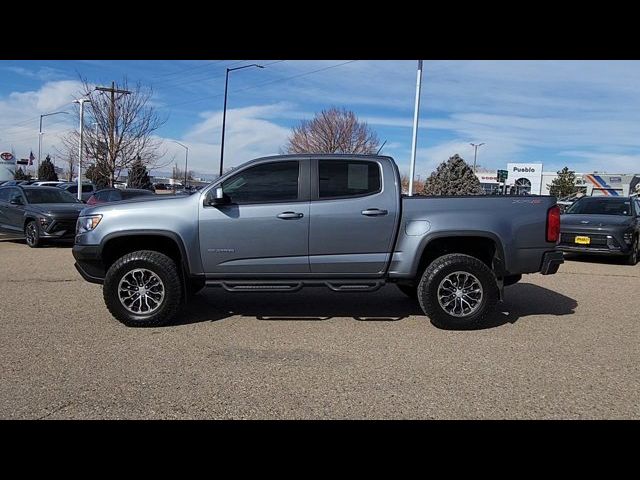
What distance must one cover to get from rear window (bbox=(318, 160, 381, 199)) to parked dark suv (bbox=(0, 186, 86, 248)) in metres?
8.69

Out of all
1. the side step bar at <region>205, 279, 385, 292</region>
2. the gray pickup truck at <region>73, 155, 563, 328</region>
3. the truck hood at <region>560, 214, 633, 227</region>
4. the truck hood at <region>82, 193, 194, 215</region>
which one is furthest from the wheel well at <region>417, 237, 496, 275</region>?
the truck hood at <region>560, 214, 633, 227</region>

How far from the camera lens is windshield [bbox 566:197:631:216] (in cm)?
1273

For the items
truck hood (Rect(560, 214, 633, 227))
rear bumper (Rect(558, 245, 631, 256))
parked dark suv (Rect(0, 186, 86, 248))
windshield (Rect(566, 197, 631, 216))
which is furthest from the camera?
windshield (Rect(566, 197, 631, 216))

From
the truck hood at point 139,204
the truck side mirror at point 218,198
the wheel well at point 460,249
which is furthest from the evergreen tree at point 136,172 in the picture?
the wheel well at point 460,249

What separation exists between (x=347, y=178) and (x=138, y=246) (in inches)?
102

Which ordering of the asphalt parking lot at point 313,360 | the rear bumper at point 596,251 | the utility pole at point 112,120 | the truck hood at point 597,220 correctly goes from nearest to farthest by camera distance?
the asphalt parking lot at point 313,360 < the rear bumper at point 596,251 < the truck hood at point 597,220 < the utility pole at point 112,120

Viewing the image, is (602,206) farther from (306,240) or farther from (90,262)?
(90,262)

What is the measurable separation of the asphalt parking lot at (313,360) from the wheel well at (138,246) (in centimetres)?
77

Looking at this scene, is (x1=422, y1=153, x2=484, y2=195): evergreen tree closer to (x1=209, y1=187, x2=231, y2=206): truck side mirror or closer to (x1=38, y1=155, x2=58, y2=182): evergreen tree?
(x1=209, y1=187, x2=231, y2=206): truck side mirror

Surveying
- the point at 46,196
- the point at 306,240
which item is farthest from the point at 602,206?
the point at 46,196

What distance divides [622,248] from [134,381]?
35.9 ft

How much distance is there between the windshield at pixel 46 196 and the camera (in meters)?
13.1

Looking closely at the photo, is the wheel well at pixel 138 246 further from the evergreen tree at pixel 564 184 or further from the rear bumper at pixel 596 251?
the evergreen tree at pixel 564 184
